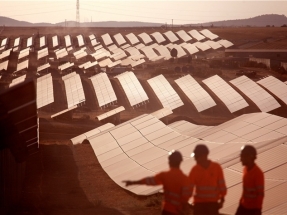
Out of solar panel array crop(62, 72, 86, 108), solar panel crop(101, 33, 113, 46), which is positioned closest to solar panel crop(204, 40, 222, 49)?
solar panel crop(101, 33, 113, 46)

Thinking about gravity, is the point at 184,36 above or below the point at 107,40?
above

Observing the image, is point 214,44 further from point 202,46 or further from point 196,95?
point 196,95

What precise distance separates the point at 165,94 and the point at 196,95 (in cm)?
177

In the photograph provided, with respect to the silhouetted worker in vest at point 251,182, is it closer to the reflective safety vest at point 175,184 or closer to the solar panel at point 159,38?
the reflective safety vest at point 175,184

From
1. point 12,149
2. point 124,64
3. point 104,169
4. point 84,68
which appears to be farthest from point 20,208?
point 124,64

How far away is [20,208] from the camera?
1173 centimetres

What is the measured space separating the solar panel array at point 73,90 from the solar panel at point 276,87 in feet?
33.2

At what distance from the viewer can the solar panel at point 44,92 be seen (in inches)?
1240

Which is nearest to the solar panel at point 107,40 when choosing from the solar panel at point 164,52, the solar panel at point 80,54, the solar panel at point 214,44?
the solar panel at point 80,54

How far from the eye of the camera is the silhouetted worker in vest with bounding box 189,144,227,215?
6180mm

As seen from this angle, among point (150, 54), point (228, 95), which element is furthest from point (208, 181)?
point (150, 54)

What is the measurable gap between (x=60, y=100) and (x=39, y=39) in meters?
40.7

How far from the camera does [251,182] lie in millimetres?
6320

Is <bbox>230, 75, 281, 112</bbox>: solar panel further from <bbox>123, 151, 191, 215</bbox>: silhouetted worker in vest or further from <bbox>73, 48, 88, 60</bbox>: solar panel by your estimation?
<bbox>73, 48, 88, 60</bbox>: solar panel
